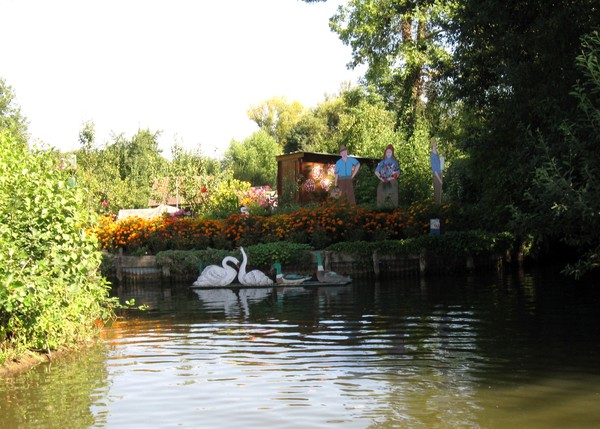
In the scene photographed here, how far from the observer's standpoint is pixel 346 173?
2675 centimetres

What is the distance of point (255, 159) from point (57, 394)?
5830 cm

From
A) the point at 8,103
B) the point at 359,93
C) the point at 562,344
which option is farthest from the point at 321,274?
the point at 8,103

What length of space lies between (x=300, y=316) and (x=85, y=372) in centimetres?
567

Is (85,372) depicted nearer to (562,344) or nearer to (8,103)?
(562,344)

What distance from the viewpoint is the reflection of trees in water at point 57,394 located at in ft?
24.2

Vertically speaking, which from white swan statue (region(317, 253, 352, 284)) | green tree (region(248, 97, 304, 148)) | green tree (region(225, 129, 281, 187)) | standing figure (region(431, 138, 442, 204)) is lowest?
white swan statue (region(317, 253, 352, 284))

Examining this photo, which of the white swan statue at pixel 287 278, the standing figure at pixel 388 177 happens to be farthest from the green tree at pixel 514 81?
the standing figure at pixel 388 177

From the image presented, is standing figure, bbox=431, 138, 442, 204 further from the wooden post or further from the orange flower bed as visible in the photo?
the wooden post

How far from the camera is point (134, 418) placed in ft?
24.2

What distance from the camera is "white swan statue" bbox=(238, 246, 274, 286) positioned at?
20859 millimetres

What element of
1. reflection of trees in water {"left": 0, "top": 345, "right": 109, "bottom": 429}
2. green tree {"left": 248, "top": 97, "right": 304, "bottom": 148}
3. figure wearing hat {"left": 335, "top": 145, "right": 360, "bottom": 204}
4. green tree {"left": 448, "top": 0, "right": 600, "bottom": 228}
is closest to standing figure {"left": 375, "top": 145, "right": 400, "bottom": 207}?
figure wearing hat {"left": 335, "top": 145, "right": 360, "bottom": 204}

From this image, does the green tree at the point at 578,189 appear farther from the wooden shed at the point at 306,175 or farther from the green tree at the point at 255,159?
the green tree at the point at 255,159

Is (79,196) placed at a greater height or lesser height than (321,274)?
greater

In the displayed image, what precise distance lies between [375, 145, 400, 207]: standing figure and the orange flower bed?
1300 mm
